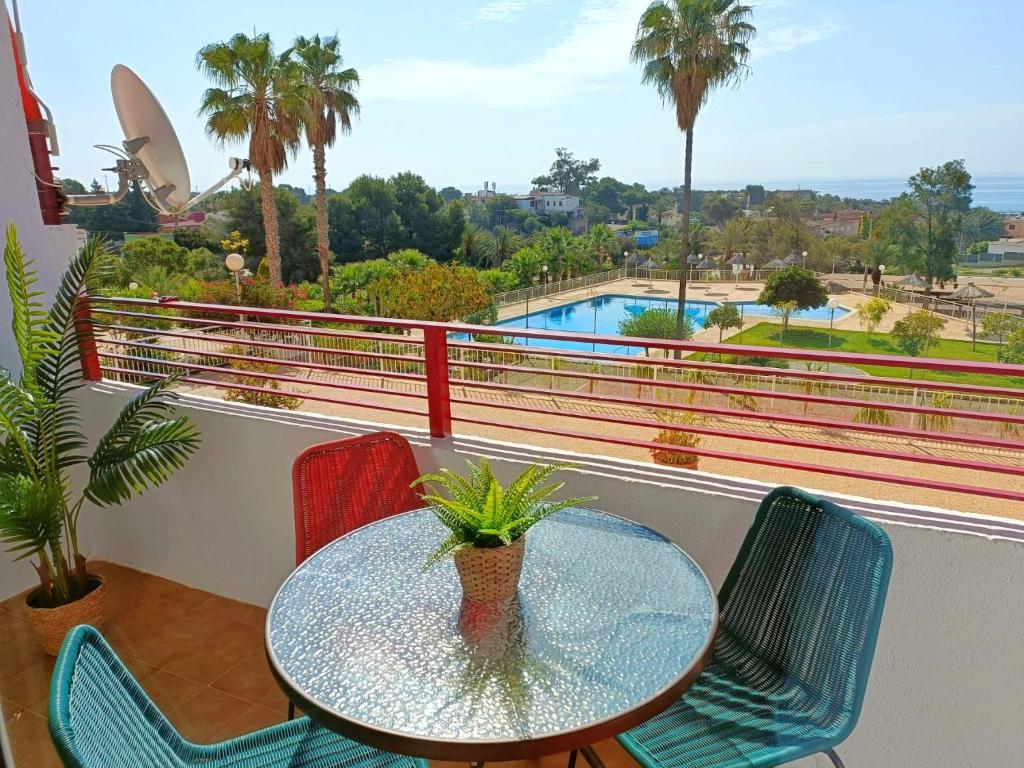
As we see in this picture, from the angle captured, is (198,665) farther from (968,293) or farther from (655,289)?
(655,289)

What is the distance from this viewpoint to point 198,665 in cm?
241

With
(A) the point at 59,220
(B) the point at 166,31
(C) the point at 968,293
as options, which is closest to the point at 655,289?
(C) the point at 968,293

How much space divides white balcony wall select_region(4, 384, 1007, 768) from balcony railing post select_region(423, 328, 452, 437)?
0.07 m

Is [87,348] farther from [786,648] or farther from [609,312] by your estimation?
[609,312]

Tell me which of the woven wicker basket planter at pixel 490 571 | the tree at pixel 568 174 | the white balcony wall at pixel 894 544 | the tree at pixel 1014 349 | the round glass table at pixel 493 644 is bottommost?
the tree at pixel 1014 349

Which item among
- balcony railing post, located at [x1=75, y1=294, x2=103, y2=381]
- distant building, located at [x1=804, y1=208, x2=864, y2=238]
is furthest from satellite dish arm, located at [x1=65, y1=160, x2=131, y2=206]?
distant building, located at [x1=804, y1=208, x2=864, y2=238]

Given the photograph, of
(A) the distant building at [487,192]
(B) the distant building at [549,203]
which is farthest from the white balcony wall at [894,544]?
(B) the distant building at [549,203]

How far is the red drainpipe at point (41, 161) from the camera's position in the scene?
285 cm

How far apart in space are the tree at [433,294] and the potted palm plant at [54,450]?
2079 cm

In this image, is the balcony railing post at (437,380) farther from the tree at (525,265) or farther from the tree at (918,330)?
the tree at (525,265)

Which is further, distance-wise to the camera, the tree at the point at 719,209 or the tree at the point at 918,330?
the tree at the point at 719,209

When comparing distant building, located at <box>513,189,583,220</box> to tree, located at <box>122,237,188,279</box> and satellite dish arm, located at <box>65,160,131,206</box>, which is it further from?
satellite dish arm, located at <box>65,160,131,206</box>

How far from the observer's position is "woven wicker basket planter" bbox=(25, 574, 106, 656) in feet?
8.04

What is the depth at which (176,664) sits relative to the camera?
242cm
